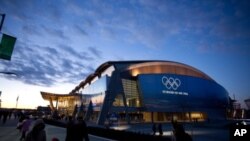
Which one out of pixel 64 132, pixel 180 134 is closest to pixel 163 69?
pixel 64 132

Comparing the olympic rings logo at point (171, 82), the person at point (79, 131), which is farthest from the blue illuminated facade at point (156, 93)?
the person at point (79, 131)

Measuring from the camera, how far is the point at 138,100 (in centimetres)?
6444

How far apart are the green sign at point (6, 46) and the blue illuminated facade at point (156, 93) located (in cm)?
4210

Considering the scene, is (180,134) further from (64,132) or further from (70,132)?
(64,132)

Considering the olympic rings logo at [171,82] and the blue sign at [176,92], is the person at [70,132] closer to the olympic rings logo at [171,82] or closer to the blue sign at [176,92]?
the blue sign at [176,92]

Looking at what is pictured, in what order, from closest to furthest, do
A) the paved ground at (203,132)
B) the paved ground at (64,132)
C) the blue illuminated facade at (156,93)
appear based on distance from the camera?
the paved ground at (64,132) → the paved ground at (203,132) → the blue illuminated facade at (156,93)

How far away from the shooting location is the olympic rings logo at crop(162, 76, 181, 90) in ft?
219

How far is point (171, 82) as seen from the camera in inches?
2692

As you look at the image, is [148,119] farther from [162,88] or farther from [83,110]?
[83,110]

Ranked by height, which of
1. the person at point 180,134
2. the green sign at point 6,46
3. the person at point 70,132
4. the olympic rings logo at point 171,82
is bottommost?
the person at point 70,132

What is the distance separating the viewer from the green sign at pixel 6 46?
39.1ft

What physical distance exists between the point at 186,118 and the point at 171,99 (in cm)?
955

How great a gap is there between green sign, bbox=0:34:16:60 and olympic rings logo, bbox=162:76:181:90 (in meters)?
57.1

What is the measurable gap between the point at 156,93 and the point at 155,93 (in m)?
0.33
